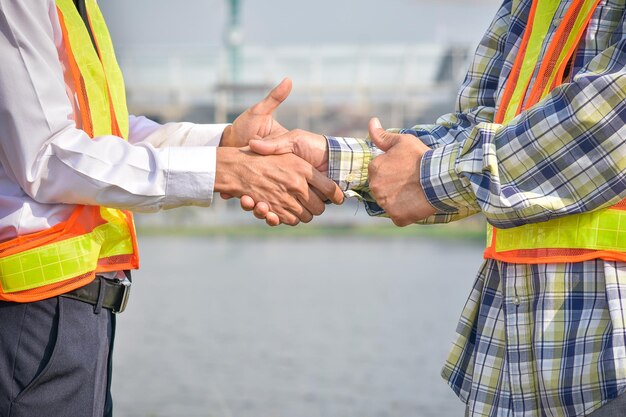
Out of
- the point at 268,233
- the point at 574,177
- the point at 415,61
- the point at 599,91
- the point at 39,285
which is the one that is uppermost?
the point at 599,91

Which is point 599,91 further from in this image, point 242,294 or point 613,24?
point 242,294

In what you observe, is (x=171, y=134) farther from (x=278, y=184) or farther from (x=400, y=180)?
(x=400, y=180)

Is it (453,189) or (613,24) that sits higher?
(613,24)

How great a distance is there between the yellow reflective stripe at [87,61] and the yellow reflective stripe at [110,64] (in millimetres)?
33

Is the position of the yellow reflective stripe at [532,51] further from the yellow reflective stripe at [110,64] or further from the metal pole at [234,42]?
the metal pole at [234,42]

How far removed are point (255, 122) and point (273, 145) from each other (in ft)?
0.54

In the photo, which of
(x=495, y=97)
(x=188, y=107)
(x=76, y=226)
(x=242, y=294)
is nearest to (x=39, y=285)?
(x=76, y=226)

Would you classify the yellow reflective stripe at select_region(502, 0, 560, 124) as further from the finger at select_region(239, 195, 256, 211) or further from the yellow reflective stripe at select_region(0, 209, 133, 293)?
the yellow reflective stripe at select_region(0, 209, 133, 293)

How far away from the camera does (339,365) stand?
21.1 feet

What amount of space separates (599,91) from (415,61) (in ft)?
156

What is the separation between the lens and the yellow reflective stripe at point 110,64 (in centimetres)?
187

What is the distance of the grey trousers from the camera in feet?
5.45

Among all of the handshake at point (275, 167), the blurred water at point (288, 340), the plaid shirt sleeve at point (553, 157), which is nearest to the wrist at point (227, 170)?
the handshake at point (275, 167)

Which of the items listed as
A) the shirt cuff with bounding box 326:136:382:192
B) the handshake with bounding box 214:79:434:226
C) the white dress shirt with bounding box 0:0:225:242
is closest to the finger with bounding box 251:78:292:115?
the handshake with bounding box 214:79:434:226
